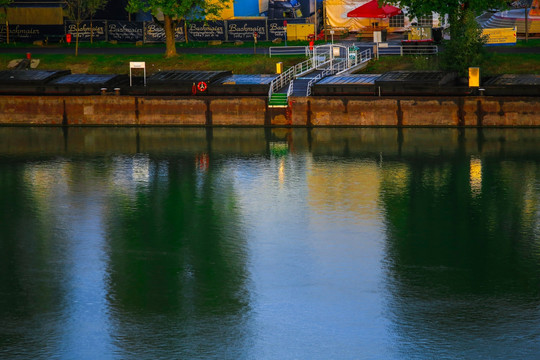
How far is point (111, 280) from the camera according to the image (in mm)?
31750

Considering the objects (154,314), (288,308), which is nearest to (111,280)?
(154,314)

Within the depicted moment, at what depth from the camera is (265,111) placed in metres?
64.3

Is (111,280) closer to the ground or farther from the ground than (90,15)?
→ closer to the ground

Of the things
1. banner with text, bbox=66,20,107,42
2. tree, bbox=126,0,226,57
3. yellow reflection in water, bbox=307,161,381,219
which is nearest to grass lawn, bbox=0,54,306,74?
tree, bbox=126,0,226,57

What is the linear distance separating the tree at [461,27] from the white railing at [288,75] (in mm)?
8571

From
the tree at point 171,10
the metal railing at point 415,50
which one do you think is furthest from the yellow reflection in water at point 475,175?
the tree at point 171,10

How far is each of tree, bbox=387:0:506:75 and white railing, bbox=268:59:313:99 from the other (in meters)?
8.57

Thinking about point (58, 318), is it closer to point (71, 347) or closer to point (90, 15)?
point (71, 347)

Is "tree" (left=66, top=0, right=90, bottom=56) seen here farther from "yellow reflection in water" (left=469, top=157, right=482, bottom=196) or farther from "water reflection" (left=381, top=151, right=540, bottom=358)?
"yellow reflection in water" (left=469, top=157, right=482, bottom=196)

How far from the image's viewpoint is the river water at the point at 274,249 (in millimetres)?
26656

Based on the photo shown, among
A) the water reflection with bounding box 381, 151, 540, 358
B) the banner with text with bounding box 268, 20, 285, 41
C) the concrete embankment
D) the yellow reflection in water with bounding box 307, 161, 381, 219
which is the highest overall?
the banner with text with bounding box 268, 20, 285, 41

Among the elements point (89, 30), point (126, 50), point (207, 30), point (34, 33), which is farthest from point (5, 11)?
point (207, 30)

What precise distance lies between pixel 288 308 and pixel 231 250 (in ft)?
22.5

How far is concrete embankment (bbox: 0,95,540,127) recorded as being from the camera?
61.3 m
